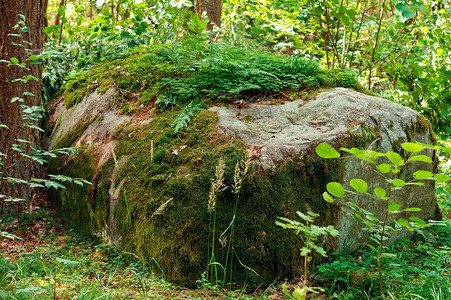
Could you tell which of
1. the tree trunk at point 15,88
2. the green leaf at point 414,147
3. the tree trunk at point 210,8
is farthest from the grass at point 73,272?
the tree trunk at point 210,8

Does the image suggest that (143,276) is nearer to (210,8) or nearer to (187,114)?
(187,114)

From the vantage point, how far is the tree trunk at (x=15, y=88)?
4098 millimetres

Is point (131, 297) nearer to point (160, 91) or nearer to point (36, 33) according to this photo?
point (160, 91)

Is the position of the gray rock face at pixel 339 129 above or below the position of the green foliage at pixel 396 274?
above

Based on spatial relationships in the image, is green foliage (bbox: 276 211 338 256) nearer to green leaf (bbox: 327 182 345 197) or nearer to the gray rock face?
green leaf (bbox: 327 182 345 197)

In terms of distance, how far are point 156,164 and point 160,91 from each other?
3.94 ft

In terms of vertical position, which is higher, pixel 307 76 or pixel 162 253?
pixel 307 76

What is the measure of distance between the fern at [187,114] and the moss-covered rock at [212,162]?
62mm

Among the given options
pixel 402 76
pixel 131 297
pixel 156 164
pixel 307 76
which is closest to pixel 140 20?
pixel 307 76

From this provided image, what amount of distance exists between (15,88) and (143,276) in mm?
2505

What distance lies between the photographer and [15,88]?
4207mm

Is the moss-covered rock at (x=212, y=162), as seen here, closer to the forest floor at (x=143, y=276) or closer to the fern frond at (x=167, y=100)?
the fern frond at (x=167, y=100)

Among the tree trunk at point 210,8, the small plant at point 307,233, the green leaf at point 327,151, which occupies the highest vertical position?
the tree trunk at point 210,8

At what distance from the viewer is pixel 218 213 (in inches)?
123
